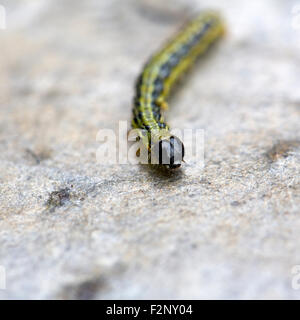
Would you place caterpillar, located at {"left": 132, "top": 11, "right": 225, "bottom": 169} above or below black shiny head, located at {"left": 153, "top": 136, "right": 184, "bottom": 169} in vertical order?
above

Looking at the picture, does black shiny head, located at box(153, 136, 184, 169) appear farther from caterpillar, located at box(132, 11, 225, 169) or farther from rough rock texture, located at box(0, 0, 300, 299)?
rough rock texture, located at box(0, 0, 300, 299)

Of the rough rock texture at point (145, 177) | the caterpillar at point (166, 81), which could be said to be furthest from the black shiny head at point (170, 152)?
the rough rock texture at point (145, 177)

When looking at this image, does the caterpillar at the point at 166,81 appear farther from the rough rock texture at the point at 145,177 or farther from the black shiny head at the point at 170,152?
the rough rock texture at the point at 145,177

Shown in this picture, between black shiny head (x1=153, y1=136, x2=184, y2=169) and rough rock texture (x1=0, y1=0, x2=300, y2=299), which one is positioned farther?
black shiny head (x1=153, y1=136, x2=184, y2=169)

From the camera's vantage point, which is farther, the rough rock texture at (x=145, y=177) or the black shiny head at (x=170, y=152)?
the black shiny head at (x=170, y=152)

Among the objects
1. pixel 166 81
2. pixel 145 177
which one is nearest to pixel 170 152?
pixel 145 177

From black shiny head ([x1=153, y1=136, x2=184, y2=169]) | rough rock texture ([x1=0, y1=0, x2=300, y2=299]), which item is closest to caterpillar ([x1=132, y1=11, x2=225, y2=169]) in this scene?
black shiny head ([x1=153, y1=136, x2=184, y2=169])
